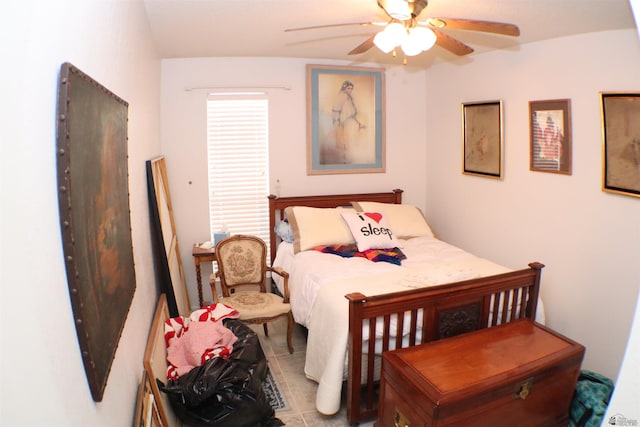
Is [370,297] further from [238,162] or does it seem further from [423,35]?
[238,162]

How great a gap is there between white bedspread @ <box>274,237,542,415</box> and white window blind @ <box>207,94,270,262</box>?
0.71 m

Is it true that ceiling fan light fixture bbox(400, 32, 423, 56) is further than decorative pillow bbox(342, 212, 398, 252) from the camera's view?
No

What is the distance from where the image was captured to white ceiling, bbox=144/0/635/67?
2498mm

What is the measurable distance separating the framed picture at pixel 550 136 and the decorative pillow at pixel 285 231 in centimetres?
211

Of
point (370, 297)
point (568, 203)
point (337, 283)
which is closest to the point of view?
point (370, 297)

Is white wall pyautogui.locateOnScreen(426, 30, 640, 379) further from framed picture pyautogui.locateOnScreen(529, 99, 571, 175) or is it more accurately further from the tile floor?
the tile floor

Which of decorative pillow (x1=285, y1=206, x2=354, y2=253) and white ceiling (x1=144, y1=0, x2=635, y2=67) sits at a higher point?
white ceiling (x1=144, y1=0, x2=635, y2=67)

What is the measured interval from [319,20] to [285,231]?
1896 mm

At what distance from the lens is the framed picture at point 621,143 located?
8.75 ft

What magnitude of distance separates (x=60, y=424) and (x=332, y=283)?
7.24 ft

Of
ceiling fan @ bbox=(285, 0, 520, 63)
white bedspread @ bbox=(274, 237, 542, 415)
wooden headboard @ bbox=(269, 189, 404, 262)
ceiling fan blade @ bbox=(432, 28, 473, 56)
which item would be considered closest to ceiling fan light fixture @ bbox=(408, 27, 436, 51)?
ceiling fan @ bbox=(285, 0, 520, 63)

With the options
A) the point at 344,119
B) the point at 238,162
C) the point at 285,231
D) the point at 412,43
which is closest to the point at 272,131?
the point at 238,162

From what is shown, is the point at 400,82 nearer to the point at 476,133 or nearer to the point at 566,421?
the point at 476,133

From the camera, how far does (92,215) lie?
3.84ft
